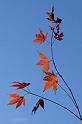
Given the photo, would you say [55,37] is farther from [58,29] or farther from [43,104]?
[43,104]

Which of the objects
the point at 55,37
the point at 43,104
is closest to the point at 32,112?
the point at 43,104

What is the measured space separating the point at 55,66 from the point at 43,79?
325 millimetres

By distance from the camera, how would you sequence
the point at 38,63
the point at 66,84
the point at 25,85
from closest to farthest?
the point at 66,84 < the point at 25,85 < the point at 38,63

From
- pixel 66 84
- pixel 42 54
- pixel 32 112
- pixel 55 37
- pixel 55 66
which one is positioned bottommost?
pixel 32 112

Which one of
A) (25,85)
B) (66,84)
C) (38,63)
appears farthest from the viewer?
(38,63)

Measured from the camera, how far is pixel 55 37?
6695 millimetres

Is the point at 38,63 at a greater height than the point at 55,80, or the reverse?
the point at 38,63

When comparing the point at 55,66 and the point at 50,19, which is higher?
the point at 50,19

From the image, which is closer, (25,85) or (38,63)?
(25,85)

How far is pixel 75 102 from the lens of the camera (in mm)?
5551

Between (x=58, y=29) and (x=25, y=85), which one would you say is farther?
(x=58, y=29)

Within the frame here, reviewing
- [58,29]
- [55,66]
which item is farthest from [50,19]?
[55,66]

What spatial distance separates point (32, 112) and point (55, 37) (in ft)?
5.67

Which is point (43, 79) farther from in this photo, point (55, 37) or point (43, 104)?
point (55, 37)
